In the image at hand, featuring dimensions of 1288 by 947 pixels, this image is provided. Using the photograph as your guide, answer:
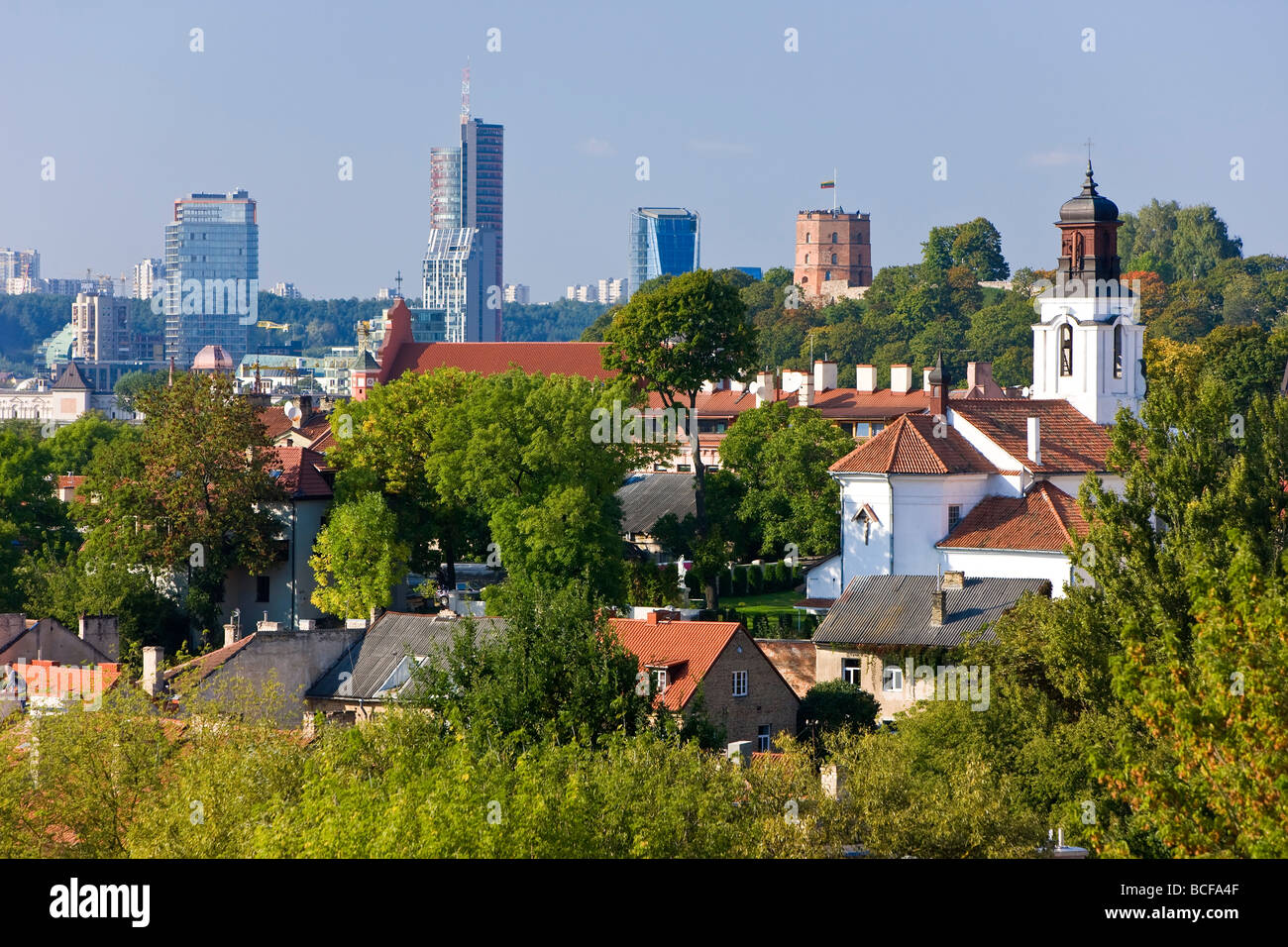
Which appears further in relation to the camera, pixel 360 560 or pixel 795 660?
pixel 360 560

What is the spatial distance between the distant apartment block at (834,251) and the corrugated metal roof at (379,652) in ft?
472

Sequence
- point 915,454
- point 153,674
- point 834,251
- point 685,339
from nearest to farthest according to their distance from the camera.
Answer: point 153,674
point 915,454
point 685,339
point 834,251

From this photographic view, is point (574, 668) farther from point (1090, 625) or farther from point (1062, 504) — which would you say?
point (1062, 504)

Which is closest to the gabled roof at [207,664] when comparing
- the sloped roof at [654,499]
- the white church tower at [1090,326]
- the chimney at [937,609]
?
the chimney at [937,609]

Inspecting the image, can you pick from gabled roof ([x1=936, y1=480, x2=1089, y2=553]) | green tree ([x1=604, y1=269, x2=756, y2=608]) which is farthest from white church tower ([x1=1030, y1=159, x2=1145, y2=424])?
green tree ([x1=604, y1=269, x2=756, y2=608])

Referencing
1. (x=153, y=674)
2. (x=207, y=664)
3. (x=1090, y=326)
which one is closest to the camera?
(x=153, y=674)

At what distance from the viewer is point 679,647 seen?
39312mm

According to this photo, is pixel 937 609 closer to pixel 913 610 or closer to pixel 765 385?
pixel 913 610

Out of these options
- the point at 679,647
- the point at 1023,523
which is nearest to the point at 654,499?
the point at 1023,523

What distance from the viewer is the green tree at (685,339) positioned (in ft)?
204

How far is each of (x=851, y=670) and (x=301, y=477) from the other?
1836 cm

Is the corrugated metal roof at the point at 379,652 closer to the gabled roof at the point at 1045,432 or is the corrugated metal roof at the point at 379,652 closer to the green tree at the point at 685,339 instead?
the gabled roof at the point at 1045,432

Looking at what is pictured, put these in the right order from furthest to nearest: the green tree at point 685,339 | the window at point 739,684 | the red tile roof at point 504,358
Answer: the red tile roof at point 504,358 → the green tree at point 685,339 → the window at point 739,684
